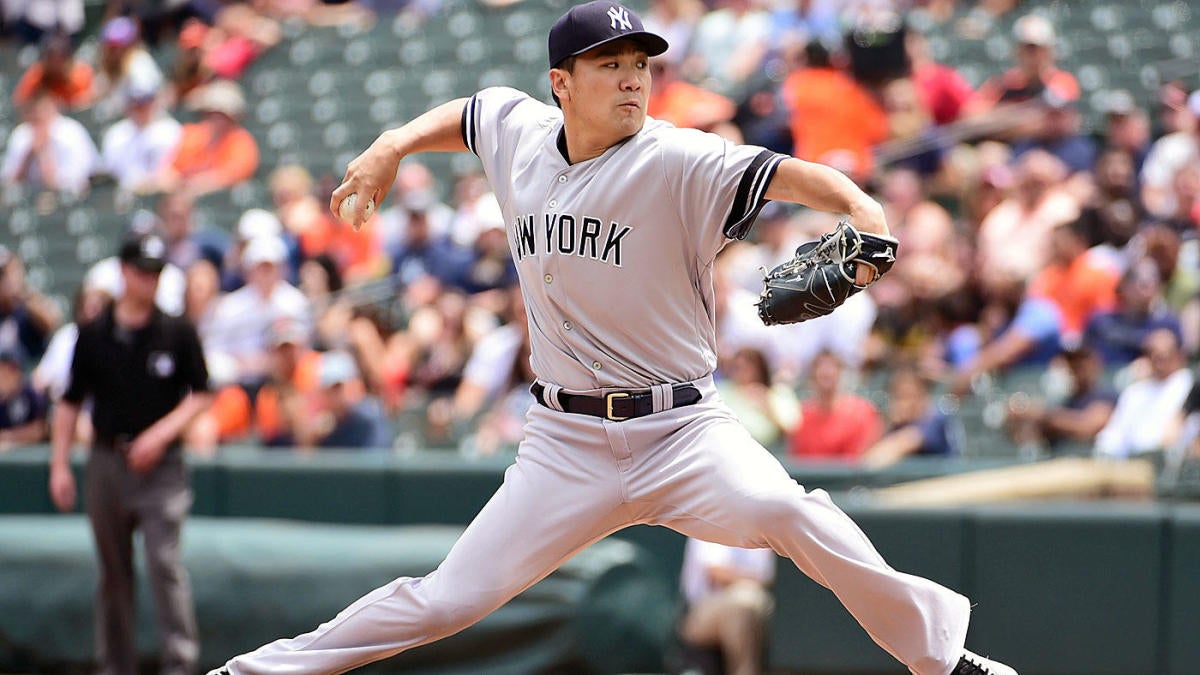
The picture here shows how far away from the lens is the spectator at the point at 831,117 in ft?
36.3

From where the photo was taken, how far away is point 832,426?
8219 mm

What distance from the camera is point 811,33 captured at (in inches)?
494

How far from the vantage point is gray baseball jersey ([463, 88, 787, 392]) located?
380cm

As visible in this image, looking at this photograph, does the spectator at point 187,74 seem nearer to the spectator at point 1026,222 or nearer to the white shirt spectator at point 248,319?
the white shirt spectator at point 248,319

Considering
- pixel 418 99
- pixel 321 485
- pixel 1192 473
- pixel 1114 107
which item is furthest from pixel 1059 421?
pixel 418 99

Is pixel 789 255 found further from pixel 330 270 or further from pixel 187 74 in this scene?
pixel 187 74

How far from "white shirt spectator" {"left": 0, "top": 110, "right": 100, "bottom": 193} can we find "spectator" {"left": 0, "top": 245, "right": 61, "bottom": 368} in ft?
9.03

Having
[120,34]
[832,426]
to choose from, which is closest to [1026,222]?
[832,426]

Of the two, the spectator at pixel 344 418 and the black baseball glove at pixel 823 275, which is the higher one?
the black baseball glove at pixel 823 275

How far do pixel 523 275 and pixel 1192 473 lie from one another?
4191mm

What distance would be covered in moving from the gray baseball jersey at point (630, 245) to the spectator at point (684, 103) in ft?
23.1

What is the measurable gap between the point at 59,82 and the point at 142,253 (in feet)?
32.1

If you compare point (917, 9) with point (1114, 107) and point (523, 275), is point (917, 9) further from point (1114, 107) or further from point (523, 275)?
point (523, 275)

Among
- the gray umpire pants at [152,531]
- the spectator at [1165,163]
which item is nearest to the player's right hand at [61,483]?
the gray umpire pants at [152,531]
